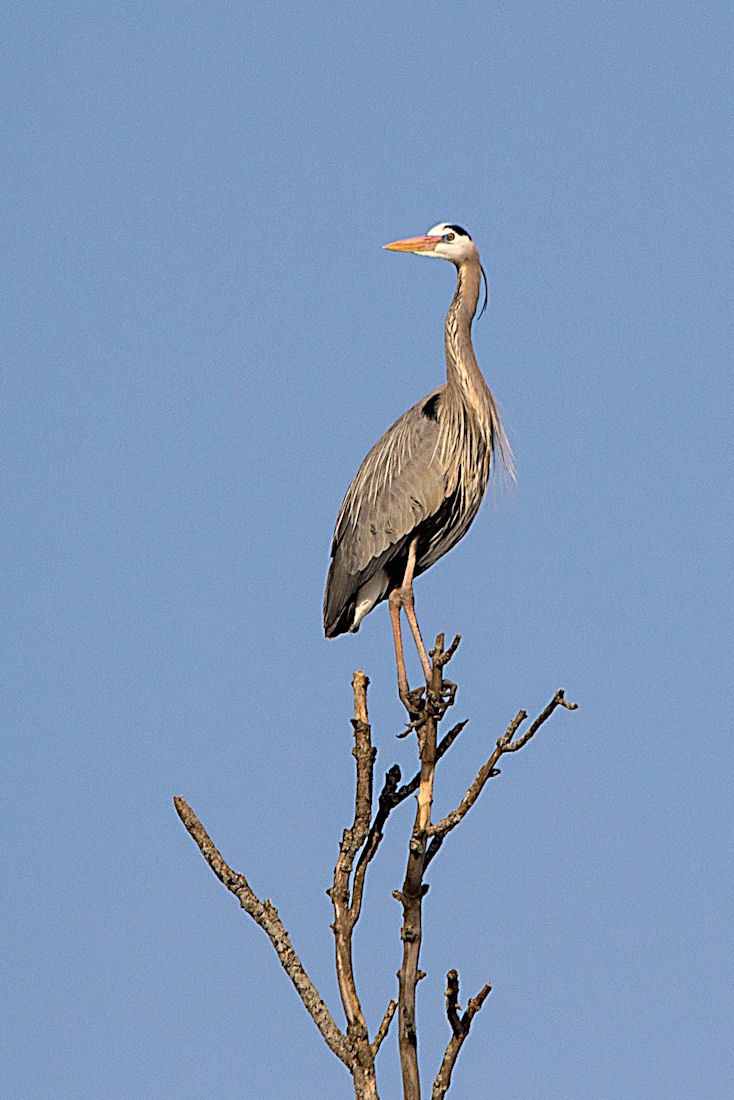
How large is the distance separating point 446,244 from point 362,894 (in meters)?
3.76

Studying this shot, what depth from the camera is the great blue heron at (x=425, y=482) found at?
293 inches

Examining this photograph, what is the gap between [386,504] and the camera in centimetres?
747

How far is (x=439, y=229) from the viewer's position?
7660mm

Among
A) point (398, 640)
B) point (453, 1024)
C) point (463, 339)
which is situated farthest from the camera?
point (463, 339)

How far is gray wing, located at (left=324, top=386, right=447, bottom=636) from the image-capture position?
7.43m

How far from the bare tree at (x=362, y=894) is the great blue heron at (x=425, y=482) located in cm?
216

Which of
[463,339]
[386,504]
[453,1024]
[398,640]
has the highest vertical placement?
[463,339]

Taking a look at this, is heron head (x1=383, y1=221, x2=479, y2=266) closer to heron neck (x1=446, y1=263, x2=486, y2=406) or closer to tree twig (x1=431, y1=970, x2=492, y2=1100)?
heron neck (x1=446, y1=263, x2=486, y2=406)

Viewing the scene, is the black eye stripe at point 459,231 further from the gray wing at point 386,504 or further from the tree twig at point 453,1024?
the tree twig at point 453,1024

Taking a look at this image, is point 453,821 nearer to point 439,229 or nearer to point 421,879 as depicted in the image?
point 421,879

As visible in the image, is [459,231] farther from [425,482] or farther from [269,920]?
[269,920]

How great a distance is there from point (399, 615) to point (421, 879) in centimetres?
258

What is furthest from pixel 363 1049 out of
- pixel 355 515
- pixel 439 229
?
pixel 439 229

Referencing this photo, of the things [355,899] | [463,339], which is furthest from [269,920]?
[463,339]
